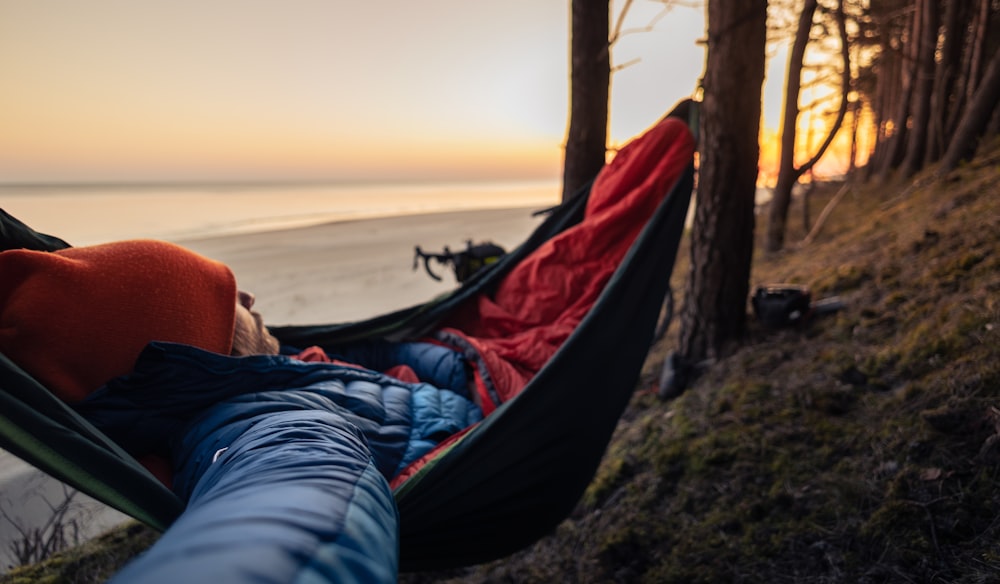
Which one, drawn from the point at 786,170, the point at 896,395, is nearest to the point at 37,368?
the point at 896,395

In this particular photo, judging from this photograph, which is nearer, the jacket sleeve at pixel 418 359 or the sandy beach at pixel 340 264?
the jacket sleeve at pixel 418 359

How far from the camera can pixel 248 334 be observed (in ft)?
3.59

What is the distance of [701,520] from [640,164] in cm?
111

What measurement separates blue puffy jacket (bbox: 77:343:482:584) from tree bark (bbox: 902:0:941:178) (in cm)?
429

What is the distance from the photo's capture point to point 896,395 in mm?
1297

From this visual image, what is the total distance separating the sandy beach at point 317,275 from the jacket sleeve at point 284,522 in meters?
1.68

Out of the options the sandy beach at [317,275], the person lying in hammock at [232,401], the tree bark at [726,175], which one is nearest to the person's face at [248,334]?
the person lying in hammock at [232,401]

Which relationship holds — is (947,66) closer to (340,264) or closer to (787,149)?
(787,149)

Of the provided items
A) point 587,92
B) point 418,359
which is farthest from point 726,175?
point 418,359

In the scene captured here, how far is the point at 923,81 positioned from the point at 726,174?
3.28 metres

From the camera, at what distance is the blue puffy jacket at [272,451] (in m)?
0.38

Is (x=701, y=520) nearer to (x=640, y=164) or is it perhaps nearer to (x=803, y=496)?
(x=803, y=496)

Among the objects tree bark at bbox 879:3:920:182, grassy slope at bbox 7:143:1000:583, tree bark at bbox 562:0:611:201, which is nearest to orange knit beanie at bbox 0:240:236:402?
grassy slope at bbox 7:143:1000:583

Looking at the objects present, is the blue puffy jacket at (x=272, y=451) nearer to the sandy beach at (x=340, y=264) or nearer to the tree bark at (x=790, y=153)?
the tree bark at (x=790, y=153)
